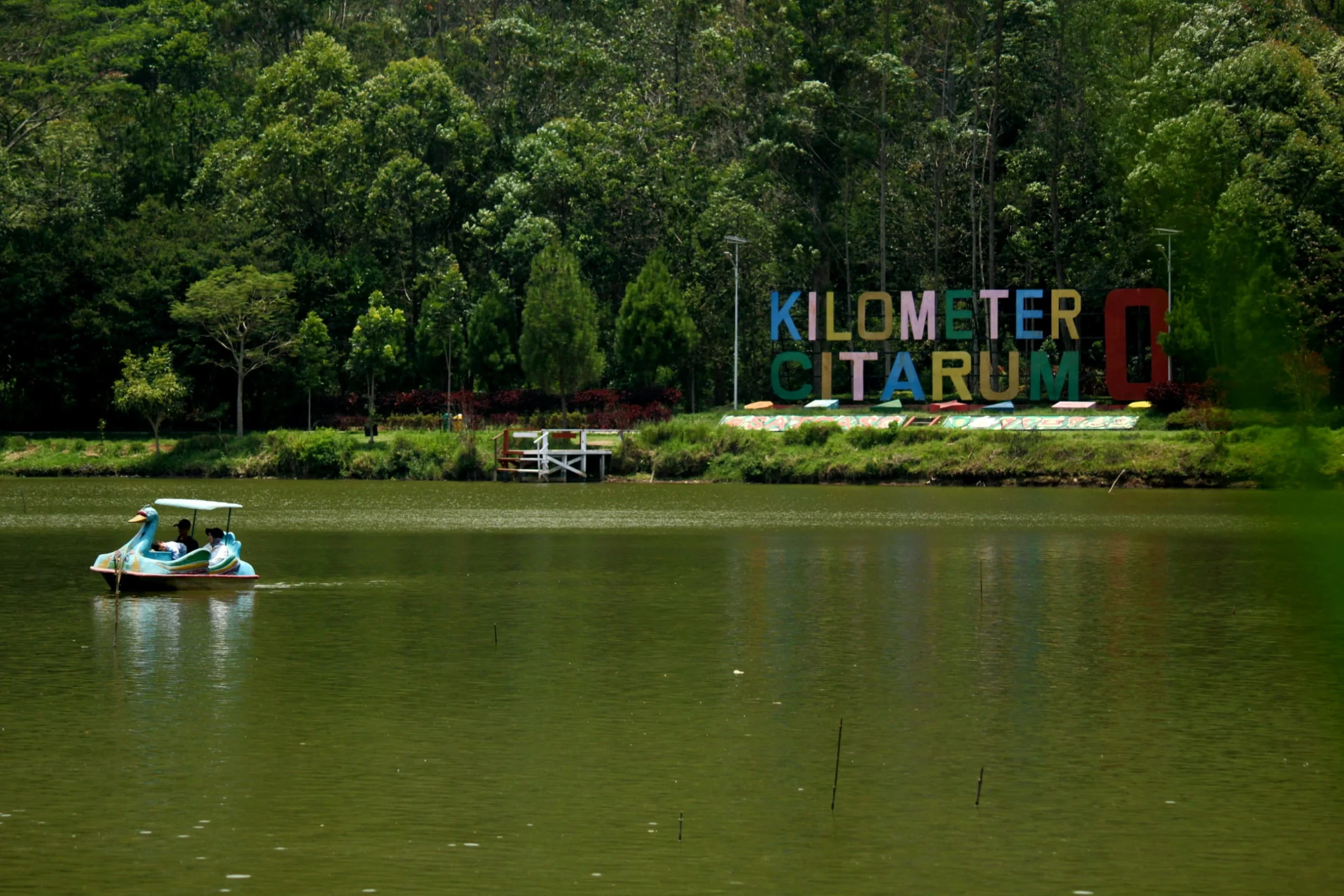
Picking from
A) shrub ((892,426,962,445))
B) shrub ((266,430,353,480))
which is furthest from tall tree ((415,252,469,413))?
shrub ((892,426,962,445))

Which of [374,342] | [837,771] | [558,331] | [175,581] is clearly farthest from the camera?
[374,342]

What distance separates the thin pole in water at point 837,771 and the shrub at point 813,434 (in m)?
60.5

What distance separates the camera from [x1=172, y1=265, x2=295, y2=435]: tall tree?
299ft

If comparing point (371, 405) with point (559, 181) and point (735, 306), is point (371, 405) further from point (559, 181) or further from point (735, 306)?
point (735, 306)

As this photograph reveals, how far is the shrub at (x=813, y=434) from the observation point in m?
81.9

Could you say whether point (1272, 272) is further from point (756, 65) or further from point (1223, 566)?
→ point (756, 65)

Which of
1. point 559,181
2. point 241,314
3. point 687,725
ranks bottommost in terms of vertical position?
point 687,725

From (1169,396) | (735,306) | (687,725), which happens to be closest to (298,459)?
(735,306)

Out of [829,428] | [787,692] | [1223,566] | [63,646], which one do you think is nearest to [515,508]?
[829,428]

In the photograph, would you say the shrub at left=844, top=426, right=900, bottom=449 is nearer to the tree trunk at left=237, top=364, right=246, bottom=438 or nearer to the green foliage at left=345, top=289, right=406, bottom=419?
the green foliage at left=345, top=289, right=406, bottom=419

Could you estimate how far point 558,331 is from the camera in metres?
92.2

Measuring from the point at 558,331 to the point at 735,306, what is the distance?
993 centimetres

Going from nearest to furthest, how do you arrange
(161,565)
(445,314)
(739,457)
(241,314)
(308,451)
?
(161,565) < (739,457) < (308,451) < (241,314) < (445,314)

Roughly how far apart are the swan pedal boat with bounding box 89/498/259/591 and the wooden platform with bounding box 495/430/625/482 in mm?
48246
